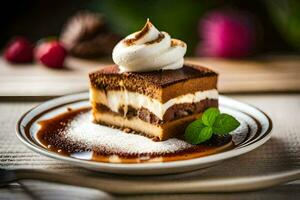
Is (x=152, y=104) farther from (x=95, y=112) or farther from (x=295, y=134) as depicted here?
(x=295, y=134)

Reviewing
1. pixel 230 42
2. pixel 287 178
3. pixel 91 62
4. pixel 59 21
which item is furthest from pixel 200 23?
pixel 287 178

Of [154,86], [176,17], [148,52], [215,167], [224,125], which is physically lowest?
[215,167]

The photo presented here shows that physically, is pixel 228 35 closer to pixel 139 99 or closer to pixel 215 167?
pixel 139 99

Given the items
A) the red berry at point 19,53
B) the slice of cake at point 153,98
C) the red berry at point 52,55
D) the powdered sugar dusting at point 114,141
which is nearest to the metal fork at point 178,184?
the powdered sugar dusting at point 114,141

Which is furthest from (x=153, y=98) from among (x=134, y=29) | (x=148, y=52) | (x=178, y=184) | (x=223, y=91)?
(x=134, y=29)

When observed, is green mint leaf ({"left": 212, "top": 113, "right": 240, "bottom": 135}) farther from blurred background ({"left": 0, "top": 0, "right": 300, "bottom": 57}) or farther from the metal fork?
blurred background ({"left": 0, "top": 0, "right": 300, "bottom": 57})

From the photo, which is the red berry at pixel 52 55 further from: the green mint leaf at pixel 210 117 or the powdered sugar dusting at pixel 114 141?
the green mint leaf at pixel 210 117
